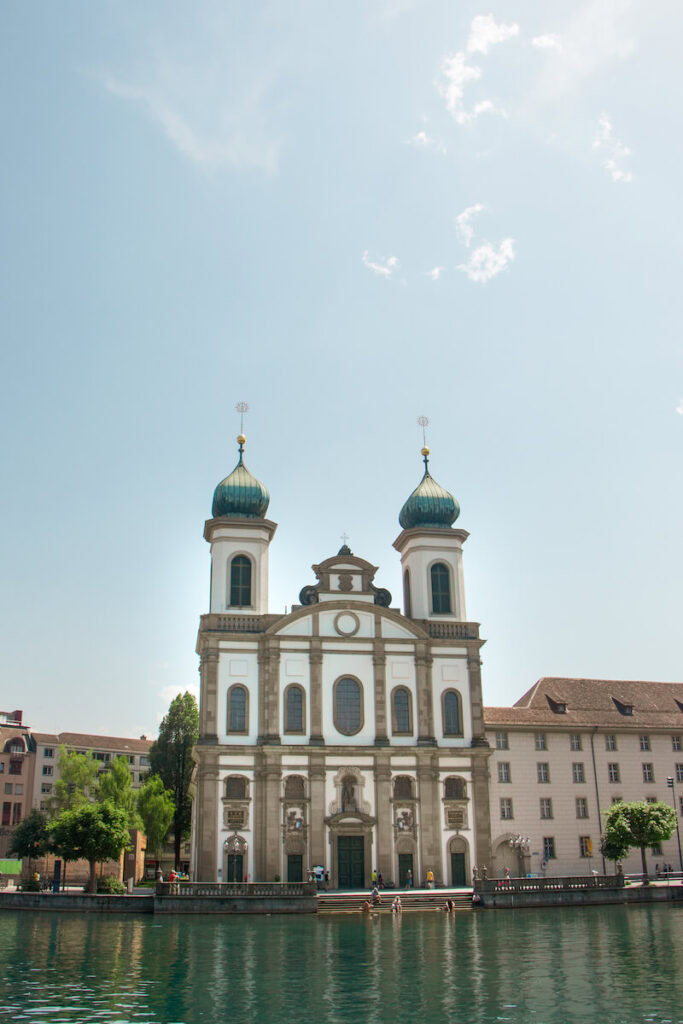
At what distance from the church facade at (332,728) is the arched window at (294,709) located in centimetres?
6

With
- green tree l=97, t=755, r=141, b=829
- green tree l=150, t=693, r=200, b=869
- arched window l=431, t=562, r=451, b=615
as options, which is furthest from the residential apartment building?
green tree l=150, t=693, r=200, b=869

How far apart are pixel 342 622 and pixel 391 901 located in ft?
55.0

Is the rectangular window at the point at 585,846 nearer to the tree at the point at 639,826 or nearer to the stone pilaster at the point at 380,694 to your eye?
the tree at the point at 639,826

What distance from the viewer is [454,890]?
5162 cm

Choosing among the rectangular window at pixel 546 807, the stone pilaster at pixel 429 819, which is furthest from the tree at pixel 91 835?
the rectangular window at pixel 546 807

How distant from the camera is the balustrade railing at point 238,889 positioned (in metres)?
45.2

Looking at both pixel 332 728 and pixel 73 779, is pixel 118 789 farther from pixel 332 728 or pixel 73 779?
pixel 332 728

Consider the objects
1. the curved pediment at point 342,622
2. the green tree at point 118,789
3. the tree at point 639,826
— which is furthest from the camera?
the green tree at point 118,789

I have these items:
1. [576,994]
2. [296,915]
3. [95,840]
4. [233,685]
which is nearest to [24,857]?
[95,840]

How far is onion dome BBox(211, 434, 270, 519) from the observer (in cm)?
6056

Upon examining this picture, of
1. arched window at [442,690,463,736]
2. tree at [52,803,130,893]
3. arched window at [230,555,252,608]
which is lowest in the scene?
tree at [52,803,130,893]

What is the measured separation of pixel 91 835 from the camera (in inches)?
1971

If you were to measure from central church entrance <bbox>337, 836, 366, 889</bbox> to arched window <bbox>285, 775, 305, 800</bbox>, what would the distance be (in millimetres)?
3174

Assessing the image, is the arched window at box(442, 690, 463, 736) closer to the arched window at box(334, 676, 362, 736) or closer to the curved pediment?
the curved pediment
